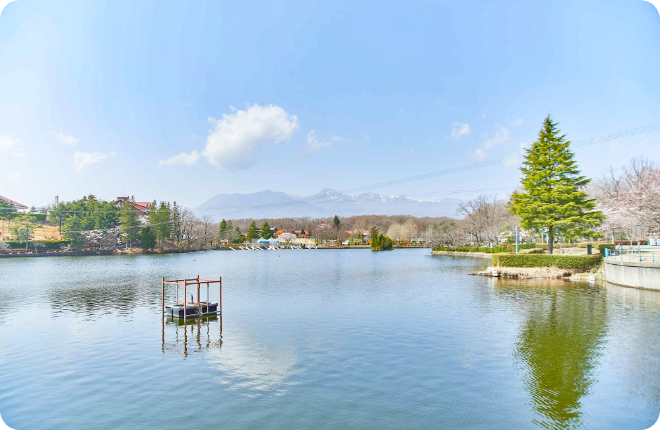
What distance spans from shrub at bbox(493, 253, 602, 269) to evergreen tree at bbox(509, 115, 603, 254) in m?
3.12

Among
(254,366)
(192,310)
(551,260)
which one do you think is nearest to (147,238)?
(192,310)

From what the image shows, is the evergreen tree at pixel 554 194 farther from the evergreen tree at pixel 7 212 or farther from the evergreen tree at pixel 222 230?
the evergreen tree at pixel 222 230

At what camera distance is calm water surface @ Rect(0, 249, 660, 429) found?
10211 mm

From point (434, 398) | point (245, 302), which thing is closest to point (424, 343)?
point (434, 398)

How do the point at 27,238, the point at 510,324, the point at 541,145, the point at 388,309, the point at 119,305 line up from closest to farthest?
the point at 510,324 < the point at 388,309 < the point at 119,305 < the point at 541,145 < the point at 27,238

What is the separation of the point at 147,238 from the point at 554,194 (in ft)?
272

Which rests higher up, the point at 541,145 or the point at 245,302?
the point at 541,145

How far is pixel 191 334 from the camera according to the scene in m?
18.4

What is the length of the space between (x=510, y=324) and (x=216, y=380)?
13.3 metres

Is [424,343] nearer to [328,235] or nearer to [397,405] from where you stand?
[397,405]

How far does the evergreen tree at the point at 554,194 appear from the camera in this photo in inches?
1427

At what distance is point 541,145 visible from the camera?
127 feet

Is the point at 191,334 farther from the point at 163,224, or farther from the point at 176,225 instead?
the point at 176,225

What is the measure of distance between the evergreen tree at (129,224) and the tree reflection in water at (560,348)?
8362cm
